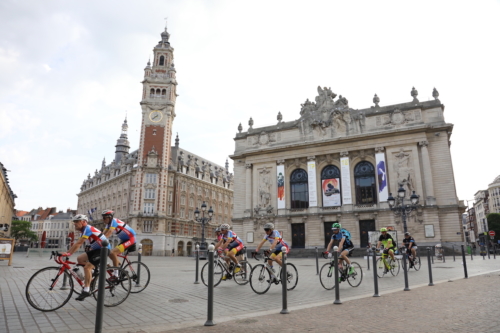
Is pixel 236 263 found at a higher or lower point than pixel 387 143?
lower

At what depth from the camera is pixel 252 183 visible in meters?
47.0

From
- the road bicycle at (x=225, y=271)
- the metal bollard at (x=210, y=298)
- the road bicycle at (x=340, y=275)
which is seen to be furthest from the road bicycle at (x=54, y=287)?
the road bicycle at (x=340, y=275)

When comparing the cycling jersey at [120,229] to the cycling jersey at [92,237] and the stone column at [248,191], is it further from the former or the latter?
the stone column at [248,191]

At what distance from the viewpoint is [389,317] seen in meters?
6.16

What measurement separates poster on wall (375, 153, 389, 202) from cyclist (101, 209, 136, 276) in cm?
3494

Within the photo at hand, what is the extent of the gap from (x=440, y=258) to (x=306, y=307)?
970 inches

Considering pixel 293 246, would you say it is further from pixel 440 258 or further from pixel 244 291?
pixel 244 291

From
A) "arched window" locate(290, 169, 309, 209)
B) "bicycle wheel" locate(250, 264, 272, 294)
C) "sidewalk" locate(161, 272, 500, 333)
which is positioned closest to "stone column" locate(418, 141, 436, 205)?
"arched window" locate(290, 169, 309, 209)

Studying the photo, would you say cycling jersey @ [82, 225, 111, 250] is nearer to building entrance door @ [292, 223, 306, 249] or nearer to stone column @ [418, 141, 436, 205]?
stone column @ [418, 141, 436, 205]

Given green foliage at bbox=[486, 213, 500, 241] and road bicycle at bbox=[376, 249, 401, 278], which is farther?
green foliage at bbox=[486, 213, 500, 241]

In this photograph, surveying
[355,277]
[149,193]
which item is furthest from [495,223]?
[355,277]

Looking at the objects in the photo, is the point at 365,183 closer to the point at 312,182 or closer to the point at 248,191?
the point at 312,182

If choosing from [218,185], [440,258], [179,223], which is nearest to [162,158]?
[179,223]

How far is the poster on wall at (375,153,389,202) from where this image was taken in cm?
3841
